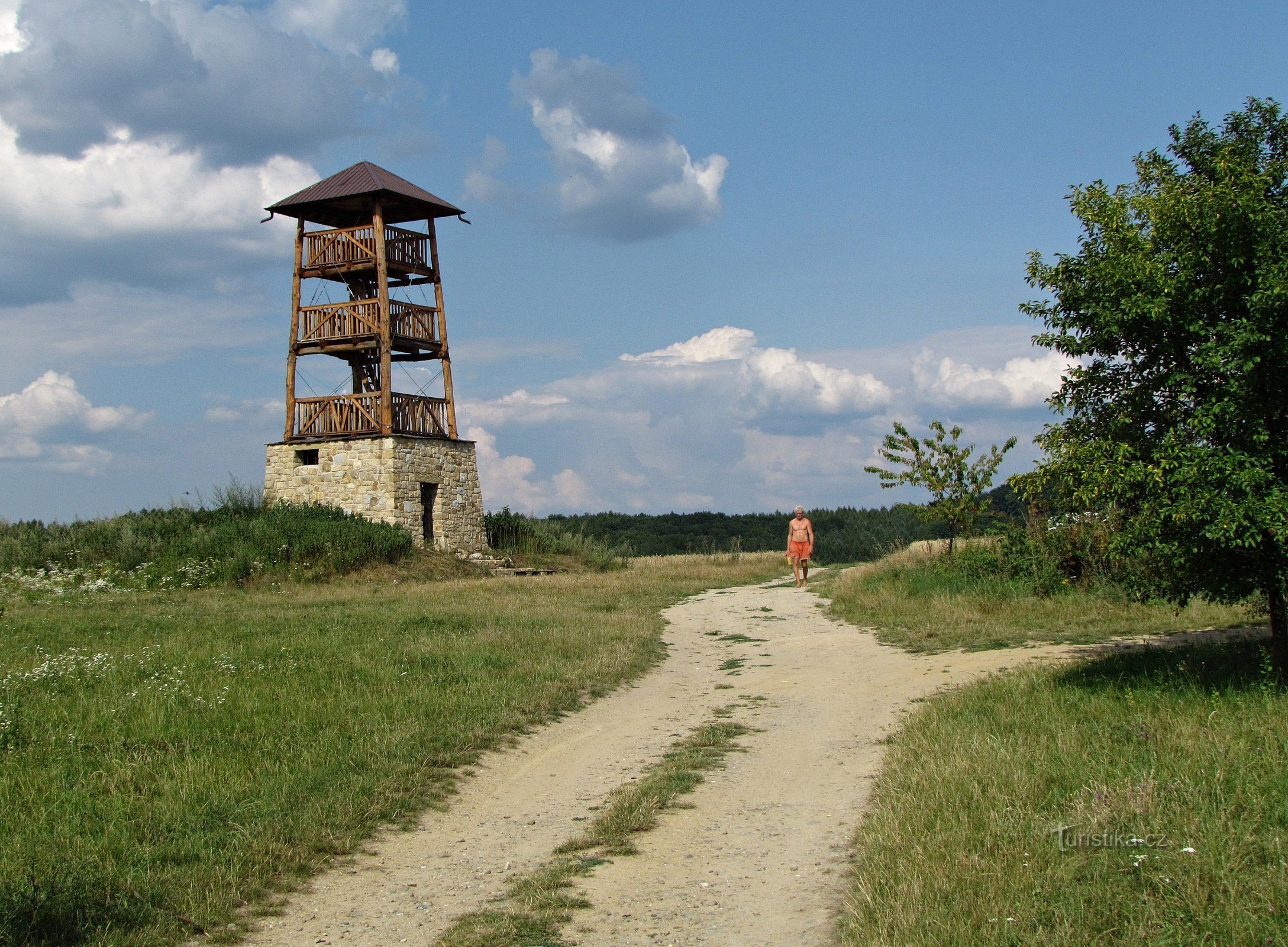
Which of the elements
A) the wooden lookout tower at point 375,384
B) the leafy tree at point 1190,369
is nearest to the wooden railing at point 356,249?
the wooden lookout tower at point 375,384

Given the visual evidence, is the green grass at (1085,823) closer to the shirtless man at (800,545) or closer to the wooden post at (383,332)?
the shirtless man at (800,545)

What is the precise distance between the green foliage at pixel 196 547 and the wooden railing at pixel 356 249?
7.62 meters

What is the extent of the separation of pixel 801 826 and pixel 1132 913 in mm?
2166

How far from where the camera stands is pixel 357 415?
93.9 feet

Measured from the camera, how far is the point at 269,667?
1088 centimetres

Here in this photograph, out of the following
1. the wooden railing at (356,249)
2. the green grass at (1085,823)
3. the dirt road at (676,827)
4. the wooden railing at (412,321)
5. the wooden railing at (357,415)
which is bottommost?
the dirt road at (676,827)

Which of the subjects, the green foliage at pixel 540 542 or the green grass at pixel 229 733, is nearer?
the green grass at pixel 229 733

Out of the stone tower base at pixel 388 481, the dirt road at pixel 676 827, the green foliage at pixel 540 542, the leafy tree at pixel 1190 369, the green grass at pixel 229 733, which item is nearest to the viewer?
the dirt road at pixel 676 827

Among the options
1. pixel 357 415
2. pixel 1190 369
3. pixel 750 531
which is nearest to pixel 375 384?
pixel 357 415

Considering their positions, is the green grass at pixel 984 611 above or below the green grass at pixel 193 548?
below

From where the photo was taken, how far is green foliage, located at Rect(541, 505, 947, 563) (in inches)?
1757

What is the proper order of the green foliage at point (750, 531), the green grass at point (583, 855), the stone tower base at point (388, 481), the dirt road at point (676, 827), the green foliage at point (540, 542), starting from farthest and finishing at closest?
1. the green foliage at point (750, 531)
2. the green foliage at point (540, 542)
3. the stone tower base at point (388, 481)
4. the dirt road at point (676, 827)
5. the green grass at point (583, 855)

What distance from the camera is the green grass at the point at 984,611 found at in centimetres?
1299

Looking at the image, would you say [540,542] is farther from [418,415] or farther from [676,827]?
[676,827]
